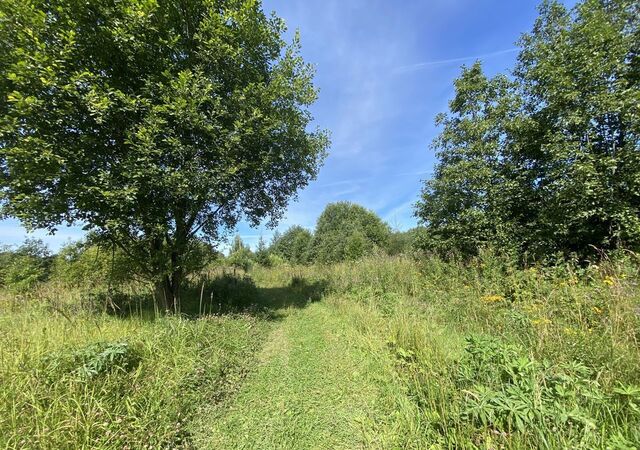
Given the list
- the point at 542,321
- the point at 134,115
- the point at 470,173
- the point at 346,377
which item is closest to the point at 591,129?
the point at 470,173

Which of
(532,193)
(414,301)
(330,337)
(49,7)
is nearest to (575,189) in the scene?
Answer: (532,193)

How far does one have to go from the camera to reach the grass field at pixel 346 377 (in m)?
2.18

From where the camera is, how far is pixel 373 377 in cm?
380

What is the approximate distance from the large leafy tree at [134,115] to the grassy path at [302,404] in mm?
3520

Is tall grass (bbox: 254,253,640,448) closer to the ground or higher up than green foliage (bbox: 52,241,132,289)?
closer to the ground

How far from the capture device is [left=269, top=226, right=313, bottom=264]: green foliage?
A: 46.3m

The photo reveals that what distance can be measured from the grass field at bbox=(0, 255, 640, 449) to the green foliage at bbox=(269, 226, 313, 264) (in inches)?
1558

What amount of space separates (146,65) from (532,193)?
1177 centimetres

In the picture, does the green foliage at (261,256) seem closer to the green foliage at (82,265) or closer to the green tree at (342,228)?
the green tree at (342,228)

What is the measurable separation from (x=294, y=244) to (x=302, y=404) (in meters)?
46.0

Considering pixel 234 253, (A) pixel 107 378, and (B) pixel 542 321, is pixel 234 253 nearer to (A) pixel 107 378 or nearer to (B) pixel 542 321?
(A) pixel 107 378

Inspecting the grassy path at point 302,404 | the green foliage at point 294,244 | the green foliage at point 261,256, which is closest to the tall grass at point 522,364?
the grassy path at point 302,404

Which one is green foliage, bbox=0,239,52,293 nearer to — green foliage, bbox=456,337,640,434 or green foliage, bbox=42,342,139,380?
green foliage, bbox=42,342,139,380

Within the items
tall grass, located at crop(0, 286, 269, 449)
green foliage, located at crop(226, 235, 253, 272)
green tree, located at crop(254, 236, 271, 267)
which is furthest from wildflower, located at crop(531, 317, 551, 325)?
green tree, located at crop(254, 236, 271, 267)
